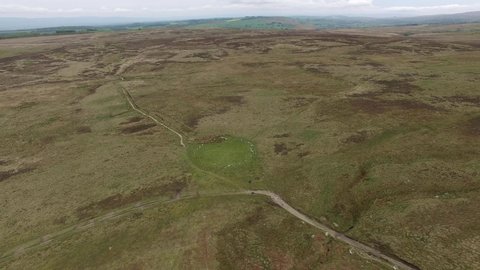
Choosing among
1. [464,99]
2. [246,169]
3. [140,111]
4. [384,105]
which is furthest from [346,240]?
[140,111]

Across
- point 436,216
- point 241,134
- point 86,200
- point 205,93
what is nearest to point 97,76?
point 205,93

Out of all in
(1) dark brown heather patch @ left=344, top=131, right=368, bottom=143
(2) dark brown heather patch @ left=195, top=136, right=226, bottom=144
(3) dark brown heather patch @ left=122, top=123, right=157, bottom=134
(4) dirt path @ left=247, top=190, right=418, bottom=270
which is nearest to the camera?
(4) dirt path @ left=247, top=190, right=418, bottom=270

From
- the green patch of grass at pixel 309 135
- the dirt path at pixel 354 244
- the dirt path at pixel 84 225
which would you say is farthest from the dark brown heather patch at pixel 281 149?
the dirt path at pixel 354 244

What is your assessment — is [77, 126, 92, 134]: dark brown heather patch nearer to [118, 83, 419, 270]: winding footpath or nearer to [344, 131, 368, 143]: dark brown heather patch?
[118, 83, 419, 270]: winding footpath

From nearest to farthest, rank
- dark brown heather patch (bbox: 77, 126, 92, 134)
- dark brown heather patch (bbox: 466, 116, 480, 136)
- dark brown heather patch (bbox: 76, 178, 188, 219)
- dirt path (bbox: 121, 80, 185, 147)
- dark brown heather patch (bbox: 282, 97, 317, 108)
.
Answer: dark brown heather patch (bbox: 76, 178, 188, 219) < dark brown heather patch (bbox: 466, 116, 480, 136) < dirt path (bbox: 121, 80, 185, 147) < dark brown heather patch (bbox: 77, 126, 92, 134) < dark brown heather patch (bbox: 282, 97, 317, 108)

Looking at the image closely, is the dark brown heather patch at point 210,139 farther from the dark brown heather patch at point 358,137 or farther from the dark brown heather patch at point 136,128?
the dark brown heather patch at point 358,137

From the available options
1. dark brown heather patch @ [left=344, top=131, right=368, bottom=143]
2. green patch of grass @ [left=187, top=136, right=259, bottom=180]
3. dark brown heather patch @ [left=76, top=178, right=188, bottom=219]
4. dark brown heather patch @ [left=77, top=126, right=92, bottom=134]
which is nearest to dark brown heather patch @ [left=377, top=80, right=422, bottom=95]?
dark brown heather patch @ [left=344, top=131, right=368, bottom=143]

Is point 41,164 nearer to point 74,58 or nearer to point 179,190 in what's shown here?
point 179,190

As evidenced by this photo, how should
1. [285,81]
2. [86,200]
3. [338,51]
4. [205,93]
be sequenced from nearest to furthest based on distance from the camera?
[86,200] → [205,93] → [285,81] → [338,51]
